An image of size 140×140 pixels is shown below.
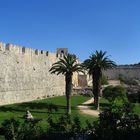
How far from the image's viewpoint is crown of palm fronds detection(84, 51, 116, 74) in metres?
35.2

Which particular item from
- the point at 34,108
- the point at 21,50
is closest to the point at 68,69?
the point at 34,108

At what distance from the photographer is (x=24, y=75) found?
37.0m

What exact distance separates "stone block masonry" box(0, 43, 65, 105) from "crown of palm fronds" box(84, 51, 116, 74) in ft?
16.3

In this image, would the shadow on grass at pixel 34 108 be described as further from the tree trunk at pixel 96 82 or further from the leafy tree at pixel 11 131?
the leafy tree at pixel 11 131

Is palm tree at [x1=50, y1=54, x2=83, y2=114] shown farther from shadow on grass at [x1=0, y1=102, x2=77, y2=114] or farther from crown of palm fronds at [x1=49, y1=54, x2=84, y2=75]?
shadow on grass at [x1=0, y1=102, x2=77, y2=114]

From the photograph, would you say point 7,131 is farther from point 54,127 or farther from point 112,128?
point 112,128

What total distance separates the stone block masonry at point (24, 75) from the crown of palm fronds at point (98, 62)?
4.96m

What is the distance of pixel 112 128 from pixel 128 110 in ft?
3.08

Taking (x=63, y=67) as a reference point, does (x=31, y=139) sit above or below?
below

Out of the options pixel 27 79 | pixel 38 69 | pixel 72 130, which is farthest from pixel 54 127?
pixel 38 69

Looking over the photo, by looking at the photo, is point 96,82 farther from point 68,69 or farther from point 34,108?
point 34,108

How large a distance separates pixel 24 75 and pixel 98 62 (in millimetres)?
5896

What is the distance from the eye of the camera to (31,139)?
1268 cm

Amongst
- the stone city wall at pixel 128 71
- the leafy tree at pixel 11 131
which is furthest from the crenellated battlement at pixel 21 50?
the stone city wall at pixel 128 71
